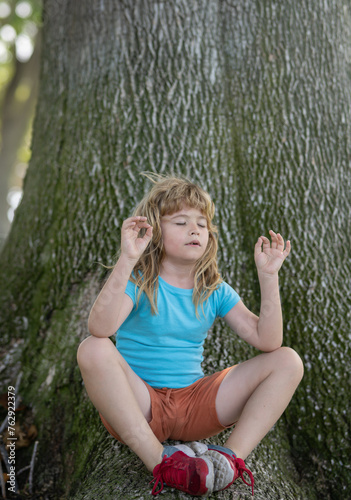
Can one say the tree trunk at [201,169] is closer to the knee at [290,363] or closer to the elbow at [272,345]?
the elbow at [272,345]

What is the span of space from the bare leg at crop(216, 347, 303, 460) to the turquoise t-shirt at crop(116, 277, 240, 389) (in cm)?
25

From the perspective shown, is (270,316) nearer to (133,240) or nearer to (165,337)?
(165,337)

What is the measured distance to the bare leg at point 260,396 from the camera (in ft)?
6.41

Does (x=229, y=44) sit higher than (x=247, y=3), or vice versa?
(x=247, y=3)

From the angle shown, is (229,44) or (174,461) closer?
(174,461)

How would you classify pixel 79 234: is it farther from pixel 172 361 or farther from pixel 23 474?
pixel 23 474

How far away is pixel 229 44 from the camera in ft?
10.7

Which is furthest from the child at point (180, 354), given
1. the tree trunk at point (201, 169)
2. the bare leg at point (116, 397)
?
the tree trunk at point (201, 169)

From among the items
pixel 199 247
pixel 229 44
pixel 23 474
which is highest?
pixel 229 44

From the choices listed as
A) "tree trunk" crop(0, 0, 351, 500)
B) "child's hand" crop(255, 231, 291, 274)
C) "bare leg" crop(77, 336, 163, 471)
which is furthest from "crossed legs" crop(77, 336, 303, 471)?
"tree trunk" crop(0, 0, 351, 500)

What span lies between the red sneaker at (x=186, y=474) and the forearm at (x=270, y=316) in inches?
23.5

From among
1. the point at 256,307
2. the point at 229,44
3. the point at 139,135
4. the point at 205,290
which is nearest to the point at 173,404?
the point at 205,290

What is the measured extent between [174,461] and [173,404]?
347 millimetres

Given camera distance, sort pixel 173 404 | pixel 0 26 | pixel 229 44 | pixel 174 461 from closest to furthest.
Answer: pixel 174 461, pixel 173 404, pixel 229 44, pixel 0 26
